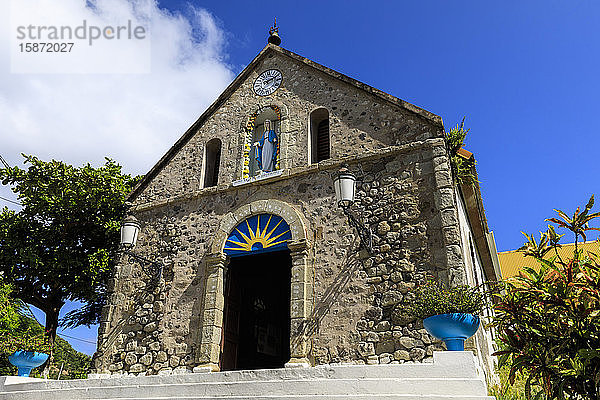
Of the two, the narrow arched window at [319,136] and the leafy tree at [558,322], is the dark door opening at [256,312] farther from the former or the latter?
the leafy tree at [558,322]

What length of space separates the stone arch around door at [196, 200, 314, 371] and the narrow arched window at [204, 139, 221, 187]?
1447mm

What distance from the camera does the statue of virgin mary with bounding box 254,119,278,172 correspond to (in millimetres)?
9820

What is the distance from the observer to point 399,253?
25.0ft

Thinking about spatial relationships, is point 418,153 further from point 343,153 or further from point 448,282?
point 448,282

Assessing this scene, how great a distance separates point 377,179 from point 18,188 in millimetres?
10059

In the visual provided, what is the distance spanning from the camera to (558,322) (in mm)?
3604

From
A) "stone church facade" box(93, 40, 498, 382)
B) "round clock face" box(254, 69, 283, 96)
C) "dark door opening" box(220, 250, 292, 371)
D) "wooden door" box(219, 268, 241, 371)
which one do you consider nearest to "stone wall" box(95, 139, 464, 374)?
"stone church facade" box(93, 40, 498, 382)

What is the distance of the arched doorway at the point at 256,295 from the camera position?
891 cm

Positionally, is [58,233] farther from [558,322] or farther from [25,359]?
[558,322]

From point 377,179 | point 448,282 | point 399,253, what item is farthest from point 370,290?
point 377,179

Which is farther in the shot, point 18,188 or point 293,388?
point 18,188

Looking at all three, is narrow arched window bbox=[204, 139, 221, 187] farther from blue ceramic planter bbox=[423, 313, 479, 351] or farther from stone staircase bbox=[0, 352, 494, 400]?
blue ceramic planter bbox=[423, 313, 479, 351]

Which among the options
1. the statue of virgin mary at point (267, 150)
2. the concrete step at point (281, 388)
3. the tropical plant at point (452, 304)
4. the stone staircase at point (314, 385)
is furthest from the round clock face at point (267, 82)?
the concrete step at point (281, 388)

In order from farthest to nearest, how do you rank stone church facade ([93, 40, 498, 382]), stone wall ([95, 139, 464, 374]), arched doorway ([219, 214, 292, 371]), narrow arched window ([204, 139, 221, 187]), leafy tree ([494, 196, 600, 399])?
narrow arched window ([204, 139, 221, 187]), arched doorway ([219, 214, 292, 371]), stone church facade ([93, 40, 498, 382]), stone wall ([95, 139, 464, 374]), leafy tree ([494, 196, 600, 399])
